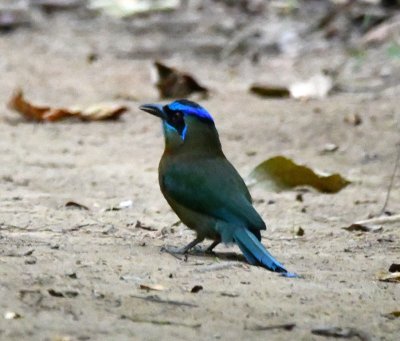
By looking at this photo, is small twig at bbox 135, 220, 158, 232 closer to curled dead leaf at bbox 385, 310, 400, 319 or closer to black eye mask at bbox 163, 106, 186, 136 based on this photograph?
black eye mask at bbox 163, 106, 186, 136

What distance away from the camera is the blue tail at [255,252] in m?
4.73

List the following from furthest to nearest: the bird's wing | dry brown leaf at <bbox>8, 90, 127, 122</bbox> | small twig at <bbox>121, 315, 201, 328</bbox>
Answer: dry brown leaf at <bbox>8, 90, 127, 122</bbox> → the bird's wing → small twig at <bbox>121, 315, 201, 328</bbox>

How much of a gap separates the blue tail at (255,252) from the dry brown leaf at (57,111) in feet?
13.5

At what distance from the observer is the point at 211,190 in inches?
203

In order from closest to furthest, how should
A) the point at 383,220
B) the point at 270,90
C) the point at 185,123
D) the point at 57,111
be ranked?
the point at 185,123, the point at 383,220, the point at 57,111, the point at 270,90

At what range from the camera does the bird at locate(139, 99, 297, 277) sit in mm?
4969

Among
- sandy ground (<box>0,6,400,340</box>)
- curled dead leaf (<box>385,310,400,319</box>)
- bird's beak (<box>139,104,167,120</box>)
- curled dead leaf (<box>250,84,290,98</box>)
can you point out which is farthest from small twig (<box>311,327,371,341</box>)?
curled dead leaf (<box>250,84,290,98</box>)

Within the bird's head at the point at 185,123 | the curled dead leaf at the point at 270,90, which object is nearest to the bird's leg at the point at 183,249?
the bird's head at the point at 185,123

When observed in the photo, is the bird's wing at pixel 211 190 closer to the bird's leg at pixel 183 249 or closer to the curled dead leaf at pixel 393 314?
the bird's leg at pixel 183 249

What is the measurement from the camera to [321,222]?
20.4ft

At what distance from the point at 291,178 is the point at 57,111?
2.56m

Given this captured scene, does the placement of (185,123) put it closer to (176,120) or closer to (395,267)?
(176,120)

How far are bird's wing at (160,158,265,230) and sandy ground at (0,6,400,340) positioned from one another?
0.70ft

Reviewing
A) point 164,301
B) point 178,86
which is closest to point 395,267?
point 164,301
